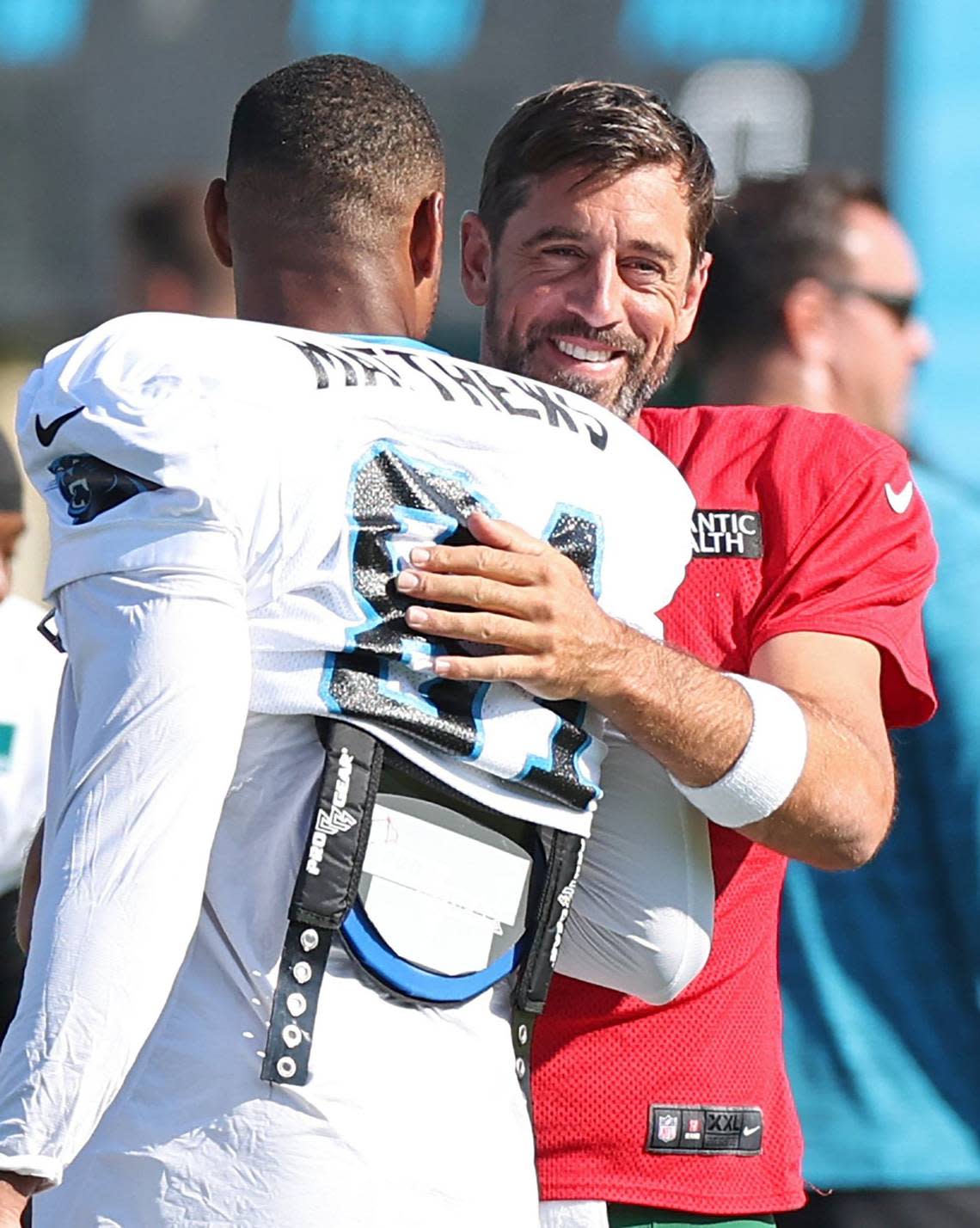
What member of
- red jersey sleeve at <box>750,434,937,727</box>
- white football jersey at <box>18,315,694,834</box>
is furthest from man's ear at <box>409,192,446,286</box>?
red jersey sleeve at <box>750,434,937,727</box>

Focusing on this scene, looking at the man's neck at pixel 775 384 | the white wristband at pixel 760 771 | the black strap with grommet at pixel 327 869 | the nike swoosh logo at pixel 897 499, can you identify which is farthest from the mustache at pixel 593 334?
the man's neck at pixel 775 384

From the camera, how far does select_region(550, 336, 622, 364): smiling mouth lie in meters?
2.49

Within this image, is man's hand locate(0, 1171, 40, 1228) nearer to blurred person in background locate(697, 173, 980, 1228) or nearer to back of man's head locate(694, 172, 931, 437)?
blurred person in background locate(697, 173, 980, 1228)

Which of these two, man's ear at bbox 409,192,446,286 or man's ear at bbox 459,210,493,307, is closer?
man's ear at bbox 409,192,446,286

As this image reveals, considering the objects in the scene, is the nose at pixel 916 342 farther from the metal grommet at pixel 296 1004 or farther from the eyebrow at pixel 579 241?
the metal grommet at pixel 296 1004

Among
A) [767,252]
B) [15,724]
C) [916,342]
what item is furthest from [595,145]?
[15,724]

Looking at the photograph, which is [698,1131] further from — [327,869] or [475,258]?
[475,258]

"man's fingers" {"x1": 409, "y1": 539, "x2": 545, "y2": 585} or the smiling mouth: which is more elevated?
"man's fingers" {"x1": 409, "y1": 539, "x2": 545, "y2": 585}

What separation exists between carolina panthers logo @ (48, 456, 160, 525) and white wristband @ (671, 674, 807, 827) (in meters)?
0.64

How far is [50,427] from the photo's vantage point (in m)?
1.79

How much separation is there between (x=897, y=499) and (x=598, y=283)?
455mm

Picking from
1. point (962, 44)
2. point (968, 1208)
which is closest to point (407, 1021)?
point (968, 1208)

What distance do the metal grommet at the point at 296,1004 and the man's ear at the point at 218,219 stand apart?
79cm

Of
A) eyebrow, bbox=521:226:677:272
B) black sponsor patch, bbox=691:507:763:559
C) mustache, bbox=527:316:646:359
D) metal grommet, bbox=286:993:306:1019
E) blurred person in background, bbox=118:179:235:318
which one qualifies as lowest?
blurred person in background, bbox=118:179:235:318
